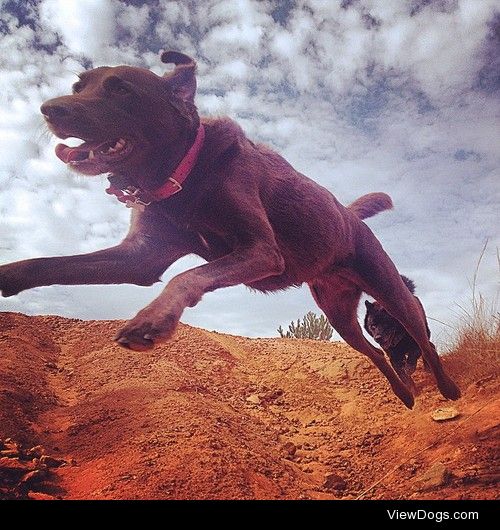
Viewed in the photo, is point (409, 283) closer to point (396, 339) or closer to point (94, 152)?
point (396, 339)

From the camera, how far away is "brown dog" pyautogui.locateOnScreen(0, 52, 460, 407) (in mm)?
1896

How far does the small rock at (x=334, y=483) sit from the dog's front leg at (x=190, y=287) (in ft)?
3.07

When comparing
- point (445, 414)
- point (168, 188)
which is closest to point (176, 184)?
point (168, 188)

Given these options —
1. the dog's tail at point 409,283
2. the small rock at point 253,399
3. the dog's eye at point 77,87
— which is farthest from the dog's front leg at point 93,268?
the dog's tail at point 409,283

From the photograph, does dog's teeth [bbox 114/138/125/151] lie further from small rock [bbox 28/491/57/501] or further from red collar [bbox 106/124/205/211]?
small rock [bbox 28/491/57/501]

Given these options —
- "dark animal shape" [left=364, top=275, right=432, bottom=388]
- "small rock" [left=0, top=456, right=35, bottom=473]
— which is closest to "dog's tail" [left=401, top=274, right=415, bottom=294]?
"dark animal shape" [left=364, top=275, right=432, bottom=388]

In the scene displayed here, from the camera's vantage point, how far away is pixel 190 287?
5.58 ft

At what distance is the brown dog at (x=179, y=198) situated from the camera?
6.22 feet

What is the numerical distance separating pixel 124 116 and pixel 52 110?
301mm

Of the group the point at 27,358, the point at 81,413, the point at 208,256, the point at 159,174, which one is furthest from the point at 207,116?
the point at 27,358

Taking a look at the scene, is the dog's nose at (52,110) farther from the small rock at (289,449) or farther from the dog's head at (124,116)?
the small rock at (289,449)

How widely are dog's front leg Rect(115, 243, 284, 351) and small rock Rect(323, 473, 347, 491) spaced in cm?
93

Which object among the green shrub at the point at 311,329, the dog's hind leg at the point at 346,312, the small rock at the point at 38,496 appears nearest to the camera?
the small rock at the point at 38,496

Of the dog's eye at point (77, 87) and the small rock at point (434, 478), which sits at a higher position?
the dog's eye at point (77, 87)
